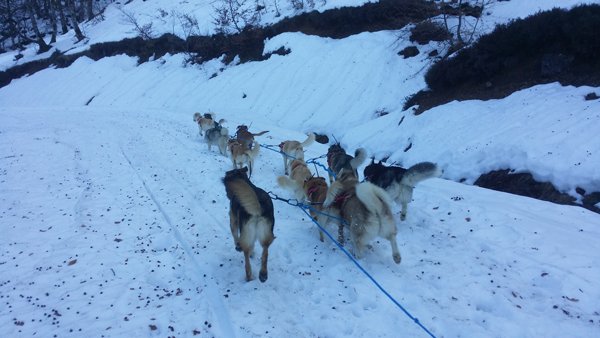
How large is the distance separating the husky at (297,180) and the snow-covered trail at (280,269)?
506mm

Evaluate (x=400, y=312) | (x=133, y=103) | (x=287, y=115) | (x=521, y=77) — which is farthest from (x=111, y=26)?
(x=400, y=312)

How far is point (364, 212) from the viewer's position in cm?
520

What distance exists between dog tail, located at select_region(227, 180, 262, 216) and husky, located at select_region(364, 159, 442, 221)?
2618mm

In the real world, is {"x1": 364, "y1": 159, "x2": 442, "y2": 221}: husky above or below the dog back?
below

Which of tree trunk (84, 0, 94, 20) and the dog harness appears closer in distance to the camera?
the dog harness

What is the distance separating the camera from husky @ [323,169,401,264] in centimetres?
498

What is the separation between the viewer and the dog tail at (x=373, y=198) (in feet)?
16.2

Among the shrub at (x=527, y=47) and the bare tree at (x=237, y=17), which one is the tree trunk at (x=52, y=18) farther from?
the shrub at (x=527, y=47)

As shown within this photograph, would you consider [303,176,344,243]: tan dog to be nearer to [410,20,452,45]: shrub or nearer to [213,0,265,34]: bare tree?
[410,20,452,45]: shrub

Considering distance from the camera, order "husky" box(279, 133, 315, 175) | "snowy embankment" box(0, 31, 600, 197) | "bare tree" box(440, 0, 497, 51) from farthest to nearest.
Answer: "bare tree" box(440, 0, 497, 51), "husky" box(279, 133, 315, 175), "snowy embankment" box(0, 31, 600, 197)

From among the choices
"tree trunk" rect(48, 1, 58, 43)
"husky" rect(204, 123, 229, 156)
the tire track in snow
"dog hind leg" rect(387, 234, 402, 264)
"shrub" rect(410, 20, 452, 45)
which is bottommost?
"dog hind leg" rect(387, 234, 402, 264)

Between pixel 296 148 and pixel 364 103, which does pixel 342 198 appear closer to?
pixel 296 148

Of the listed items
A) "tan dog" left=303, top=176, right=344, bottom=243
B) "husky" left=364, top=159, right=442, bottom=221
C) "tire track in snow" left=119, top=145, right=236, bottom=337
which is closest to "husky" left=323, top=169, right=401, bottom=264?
"tan dog" left=303, top=176, right=344, bottom=243

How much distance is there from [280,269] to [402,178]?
2.49m
